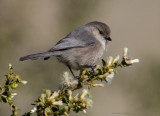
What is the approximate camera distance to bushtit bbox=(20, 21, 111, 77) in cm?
444

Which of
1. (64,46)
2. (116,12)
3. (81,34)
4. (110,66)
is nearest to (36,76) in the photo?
(64,46)

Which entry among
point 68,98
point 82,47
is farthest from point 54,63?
point 68,98

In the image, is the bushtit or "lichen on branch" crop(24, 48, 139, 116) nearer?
"lichen on branch" crop(24, 48, 139, 116)

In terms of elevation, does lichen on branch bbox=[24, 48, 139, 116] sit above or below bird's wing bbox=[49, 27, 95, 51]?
below

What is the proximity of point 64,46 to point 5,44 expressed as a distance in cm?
88

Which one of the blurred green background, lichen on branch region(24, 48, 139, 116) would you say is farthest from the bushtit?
lichen on branch region(24, 48, 139, 116)

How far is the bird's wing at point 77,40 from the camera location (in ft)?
14.6

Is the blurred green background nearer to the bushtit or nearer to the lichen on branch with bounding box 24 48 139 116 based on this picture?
the bushtit

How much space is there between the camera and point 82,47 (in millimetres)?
4781

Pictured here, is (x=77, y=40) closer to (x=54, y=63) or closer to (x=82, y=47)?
(x=82, y=47)

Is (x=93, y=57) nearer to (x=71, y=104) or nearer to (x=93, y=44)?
(x=93, y=44)

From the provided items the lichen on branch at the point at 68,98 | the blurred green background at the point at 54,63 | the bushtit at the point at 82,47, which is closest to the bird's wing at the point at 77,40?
the bushtit at the point at 82,47

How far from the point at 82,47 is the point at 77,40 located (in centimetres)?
13

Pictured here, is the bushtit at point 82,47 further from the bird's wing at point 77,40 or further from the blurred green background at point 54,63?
the blurred green background at point 54,63
